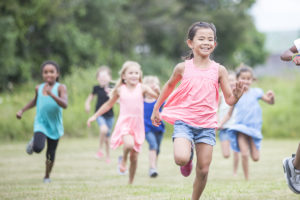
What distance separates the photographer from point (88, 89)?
70.5 feet

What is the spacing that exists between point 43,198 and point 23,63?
23.7 meters

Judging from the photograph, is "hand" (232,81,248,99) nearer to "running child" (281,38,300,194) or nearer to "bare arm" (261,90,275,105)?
"running child" (281,38,300,194)

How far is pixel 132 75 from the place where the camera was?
27.3 ft

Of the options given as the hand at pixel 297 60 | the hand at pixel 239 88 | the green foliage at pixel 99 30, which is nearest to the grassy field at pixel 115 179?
the hand at pixel 239 88

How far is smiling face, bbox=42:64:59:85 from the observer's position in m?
8.45

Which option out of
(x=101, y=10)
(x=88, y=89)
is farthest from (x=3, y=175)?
(x=101, y=10)

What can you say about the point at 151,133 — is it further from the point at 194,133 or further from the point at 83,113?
the point at 83,113

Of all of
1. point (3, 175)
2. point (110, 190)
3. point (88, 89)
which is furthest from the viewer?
point (88, 89)

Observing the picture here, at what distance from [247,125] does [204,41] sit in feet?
12.6

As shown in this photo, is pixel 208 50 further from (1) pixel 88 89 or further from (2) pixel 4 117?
(1) pixel 88 89

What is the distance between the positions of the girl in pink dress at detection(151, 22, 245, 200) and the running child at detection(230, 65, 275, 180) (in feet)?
11.0

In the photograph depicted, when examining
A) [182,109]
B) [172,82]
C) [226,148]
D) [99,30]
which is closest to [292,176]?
[182,109]

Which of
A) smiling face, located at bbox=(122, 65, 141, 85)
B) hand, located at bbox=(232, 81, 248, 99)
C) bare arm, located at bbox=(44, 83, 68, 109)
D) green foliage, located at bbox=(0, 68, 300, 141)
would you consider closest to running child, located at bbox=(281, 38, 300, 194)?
hand, located at bbox=(232, 81, 248, 99)

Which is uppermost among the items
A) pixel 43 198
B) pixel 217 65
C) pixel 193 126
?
pixel 217 65
